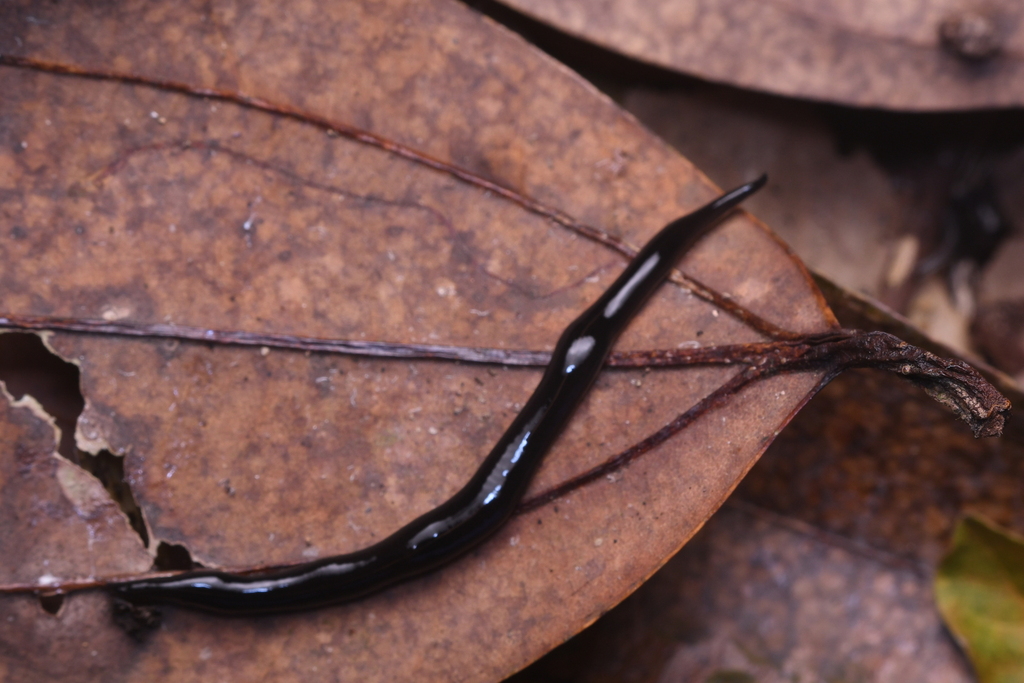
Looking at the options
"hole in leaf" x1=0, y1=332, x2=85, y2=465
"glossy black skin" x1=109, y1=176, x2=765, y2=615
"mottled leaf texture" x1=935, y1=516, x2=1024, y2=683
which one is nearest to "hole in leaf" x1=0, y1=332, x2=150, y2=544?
"hole in leaf" x1=0, y1=332, x2=85, y2=465

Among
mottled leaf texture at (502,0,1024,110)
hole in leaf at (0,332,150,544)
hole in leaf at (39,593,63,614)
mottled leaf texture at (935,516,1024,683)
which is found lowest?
hole in leaf at (39,593,63,614)

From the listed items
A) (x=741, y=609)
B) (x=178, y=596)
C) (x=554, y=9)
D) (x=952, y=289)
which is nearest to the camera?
(x=178, y=596)

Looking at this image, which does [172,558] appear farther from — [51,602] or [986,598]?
[986,598]

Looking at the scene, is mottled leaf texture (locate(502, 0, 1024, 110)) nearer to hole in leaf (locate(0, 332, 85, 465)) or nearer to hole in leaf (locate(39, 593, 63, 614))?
hole in leaf (locate(0, 332, 85, 465))

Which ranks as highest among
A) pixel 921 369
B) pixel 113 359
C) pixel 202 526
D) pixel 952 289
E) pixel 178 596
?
pixel 921 369

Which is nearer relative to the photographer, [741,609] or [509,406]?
[509,406]

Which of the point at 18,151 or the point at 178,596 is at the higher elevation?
the point at 18,151

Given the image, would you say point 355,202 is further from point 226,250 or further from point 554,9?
point 554,9

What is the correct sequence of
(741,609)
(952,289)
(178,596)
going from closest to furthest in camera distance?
(178,596), (741,609), (952,289)

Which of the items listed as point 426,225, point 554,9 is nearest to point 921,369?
point 426,225
